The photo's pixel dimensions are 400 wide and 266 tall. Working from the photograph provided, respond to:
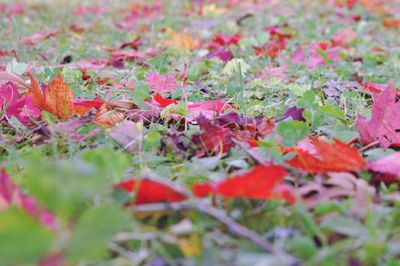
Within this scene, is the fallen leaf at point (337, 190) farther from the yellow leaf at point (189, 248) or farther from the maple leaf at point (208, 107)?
the maple leaf at point (208, 107)

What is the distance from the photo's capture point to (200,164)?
3.01ft

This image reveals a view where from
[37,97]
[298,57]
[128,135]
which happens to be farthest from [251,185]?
[298,57]

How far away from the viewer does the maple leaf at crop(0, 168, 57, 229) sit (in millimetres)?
595

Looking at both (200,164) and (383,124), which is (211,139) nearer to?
(200,164)

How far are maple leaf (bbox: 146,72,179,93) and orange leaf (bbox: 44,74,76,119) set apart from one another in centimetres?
35

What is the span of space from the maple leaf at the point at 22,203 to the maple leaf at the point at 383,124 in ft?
2.09

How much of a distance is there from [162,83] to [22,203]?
0.88 metres

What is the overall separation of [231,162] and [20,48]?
152 centimetres

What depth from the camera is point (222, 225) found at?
696mm

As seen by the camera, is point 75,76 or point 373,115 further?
point 75,76

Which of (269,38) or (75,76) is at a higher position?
(75,76)

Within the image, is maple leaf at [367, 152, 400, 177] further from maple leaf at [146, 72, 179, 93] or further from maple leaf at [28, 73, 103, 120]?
maple leaf at [146, 72, 179, 93]

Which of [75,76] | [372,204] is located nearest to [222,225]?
[372,204]

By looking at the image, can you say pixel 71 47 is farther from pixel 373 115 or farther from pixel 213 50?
pixel 373 115
